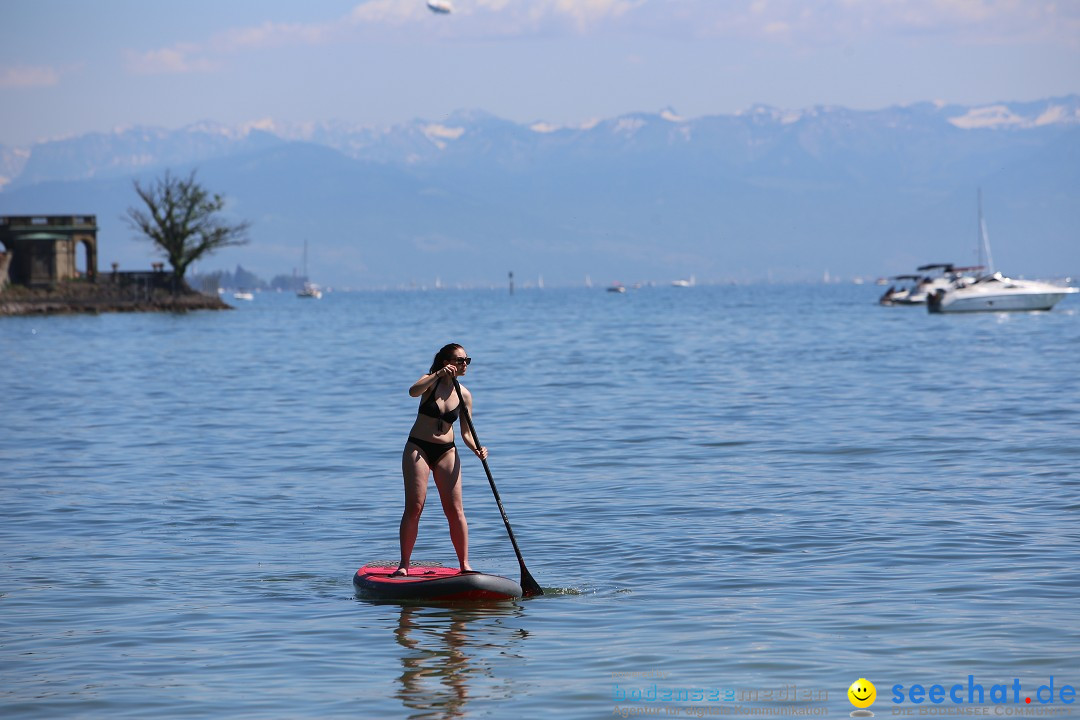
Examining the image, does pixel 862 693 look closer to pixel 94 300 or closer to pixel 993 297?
pixel 993 297

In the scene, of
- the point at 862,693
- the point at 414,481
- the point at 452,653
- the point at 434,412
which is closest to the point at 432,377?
the point at 434,412

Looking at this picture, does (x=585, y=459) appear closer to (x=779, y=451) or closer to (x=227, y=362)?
(x=779, y=451)

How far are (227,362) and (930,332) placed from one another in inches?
1441

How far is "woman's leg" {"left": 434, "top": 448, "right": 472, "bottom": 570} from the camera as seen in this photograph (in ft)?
40.1

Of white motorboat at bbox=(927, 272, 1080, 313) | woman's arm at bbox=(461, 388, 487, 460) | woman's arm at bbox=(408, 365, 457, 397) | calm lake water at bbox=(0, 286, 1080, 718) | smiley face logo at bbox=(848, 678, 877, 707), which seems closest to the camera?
smiley face logo at bbox=(848, 678, 877, 707)

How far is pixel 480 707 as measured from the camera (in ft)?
31.5

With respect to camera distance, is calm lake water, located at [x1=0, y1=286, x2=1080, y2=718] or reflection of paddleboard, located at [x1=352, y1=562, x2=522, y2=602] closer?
calm lake water, located at [x1=0, y1=286, x2=1080, y2=718]

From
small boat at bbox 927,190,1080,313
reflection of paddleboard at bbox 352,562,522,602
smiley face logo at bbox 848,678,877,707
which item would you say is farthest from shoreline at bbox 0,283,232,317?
smiley face logo at bbox 848,678,877,707

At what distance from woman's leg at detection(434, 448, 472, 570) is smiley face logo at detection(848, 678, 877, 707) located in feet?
12.8

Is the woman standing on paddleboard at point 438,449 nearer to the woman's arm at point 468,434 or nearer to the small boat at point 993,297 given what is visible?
the woman's arm at point 468,434

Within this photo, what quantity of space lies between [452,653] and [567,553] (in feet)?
13.3

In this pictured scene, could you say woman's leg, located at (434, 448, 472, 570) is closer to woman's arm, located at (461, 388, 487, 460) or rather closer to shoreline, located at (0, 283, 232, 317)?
woman's arm, located at (461, 388, 487, 460)

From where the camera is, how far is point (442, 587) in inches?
491

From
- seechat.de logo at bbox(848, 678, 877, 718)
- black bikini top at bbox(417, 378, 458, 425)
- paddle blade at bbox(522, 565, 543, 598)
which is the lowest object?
seechat.de logo at bbox(848, 678, 877, 718)
